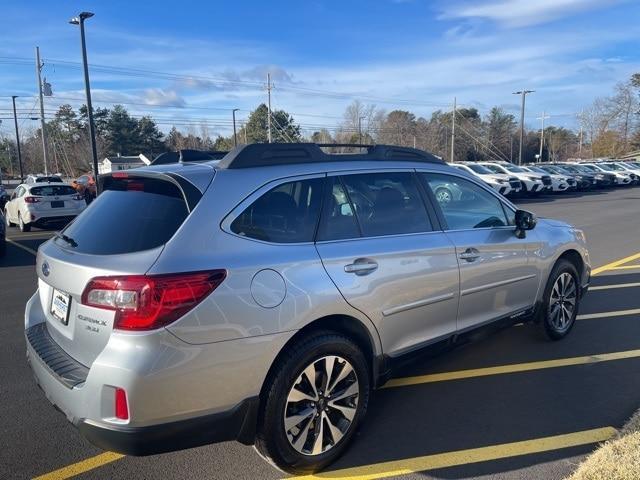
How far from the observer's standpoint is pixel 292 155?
10.7ft

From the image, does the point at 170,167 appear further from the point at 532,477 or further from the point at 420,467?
the point at 532,477

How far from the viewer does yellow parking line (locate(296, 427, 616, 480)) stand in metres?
3.02

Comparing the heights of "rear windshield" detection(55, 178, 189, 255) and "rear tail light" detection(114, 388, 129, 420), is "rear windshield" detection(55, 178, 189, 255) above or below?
above

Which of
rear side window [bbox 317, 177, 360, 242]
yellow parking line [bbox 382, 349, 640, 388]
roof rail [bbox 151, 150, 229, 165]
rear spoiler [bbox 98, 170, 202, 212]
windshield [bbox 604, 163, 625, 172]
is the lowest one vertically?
yellow parking line [bbox 382, 349, 640, 388]

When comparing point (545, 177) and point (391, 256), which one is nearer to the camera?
point (391, 256)

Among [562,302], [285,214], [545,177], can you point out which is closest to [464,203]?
[562,302]

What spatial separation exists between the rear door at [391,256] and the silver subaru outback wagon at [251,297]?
1 centimetres

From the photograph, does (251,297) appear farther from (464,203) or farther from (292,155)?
(464,203)

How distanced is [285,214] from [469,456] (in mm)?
1844

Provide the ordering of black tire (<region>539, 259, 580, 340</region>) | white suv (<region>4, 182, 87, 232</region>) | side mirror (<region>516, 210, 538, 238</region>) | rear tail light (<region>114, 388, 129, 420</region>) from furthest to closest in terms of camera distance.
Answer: white suv (<region>4, 182, 87, 232</region>), black tire (<region>539, 259, 580, 340</region>), side mirror (<region>516, 210, 538, 238</region>), rear tail light (<region>114, 388, 129, 420</region>)

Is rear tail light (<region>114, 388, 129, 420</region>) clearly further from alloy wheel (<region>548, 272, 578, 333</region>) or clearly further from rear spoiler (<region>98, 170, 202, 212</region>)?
alloy wheel (<region>548, 272, 578, 333</region>)

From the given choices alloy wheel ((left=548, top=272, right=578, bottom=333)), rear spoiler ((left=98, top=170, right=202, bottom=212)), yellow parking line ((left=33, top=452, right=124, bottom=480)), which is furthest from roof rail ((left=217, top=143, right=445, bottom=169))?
alloy wheel ((left=548, top=272, right=578, bottom=333))

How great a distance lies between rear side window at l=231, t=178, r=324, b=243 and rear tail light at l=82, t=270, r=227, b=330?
407 millimetres

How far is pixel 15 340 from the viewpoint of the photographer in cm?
534
